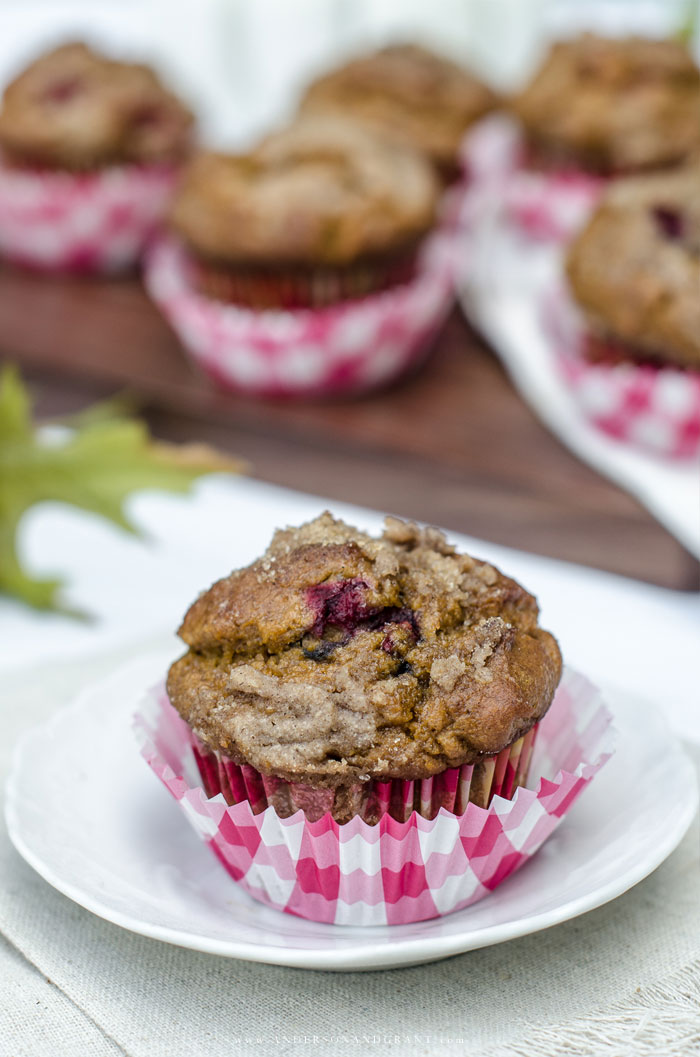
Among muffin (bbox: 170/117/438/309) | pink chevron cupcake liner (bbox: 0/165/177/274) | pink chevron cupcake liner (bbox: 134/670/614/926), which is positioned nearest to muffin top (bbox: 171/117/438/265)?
muffin (bbox: 170/117/438/309)

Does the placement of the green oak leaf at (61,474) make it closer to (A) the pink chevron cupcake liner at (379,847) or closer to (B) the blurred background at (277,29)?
(A) the pink chevron cupcake liner at (379,847)

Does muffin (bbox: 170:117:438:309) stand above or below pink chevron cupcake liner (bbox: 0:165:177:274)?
above

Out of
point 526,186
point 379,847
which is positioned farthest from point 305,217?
point 379,847

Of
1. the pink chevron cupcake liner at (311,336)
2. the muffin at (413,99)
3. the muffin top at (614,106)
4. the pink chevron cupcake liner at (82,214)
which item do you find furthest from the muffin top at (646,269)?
the pink chevron cupcake liner at (82,214)

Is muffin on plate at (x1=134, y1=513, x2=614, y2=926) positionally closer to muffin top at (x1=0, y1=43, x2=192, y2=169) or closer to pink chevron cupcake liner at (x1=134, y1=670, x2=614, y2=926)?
pink chevron cupcake liner at (x1=134, y1=670, x2=614, y2=926)

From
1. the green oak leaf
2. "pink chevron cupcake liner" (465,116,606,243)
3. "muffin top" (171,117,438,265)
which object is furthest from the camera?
"pink chevron cupcake liner" (465,116,606,243)

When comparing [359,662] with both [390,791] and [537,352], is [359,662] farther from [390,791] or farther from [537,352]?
[537,352]
